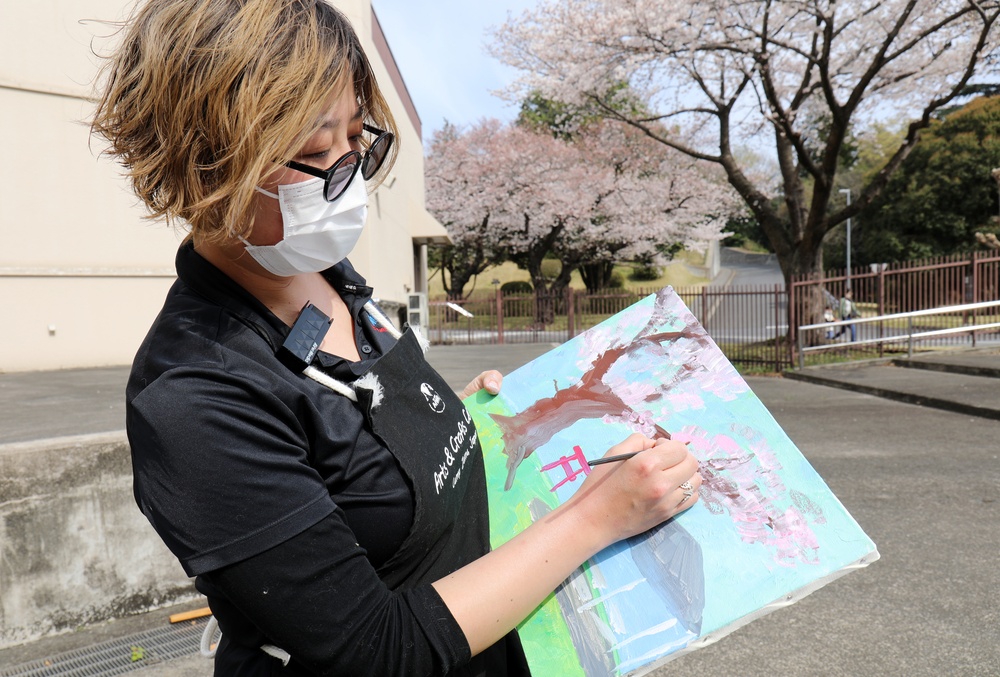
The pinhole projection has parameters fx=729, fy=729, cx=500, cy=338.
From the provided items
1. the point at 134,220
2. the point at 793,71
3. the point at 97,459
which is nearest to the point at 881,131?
the point at 793,71

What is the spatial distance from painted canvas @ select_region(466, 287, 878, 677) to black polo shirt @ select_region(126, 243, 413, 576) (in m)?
0.38

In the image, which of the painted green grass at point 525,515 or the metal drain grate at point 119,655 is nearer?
the painted green grass at point 525,515

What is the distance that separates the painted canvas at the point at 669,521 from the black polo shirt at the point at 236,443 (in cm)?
38

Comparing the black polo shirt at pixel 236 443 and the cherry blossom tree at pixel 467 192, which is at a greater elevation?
the cherry blossom tree at pixel 467 192

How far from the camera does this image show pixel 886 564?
388 cm

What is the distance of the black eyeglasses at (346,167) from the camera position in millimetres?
1107

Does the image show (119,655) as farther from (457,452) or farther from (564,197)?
(564,197)

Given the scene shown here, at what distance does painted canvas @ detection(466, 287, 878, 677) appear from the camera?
120 cm

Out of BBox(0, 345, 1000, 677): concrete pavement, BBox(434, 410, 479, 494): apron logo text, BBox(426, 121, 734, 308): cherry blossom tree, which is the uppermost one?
BBox(426, 121, 734, 308): cherry blossom tree

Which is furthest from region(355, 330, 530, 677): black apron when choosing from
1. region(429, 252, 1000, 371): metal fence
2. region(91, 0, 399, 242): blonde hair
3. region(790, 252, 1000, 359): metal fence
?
region(790, 252, 1000, 359): metal fence

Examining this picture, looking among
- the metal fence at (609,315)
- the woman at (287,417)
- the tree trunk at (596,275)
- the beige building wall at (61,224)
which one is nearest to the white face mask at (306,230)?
the woman at (287,417)

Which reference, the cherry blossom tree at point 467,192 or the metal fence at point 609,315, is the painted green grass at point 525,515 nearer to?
the metal fence at point 609,315

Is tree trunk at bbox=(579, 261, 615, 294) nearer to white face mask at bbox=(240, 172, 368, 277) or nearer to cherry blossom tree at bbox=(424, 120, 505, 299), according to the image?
cherry blossom tree at bbox=(424, 120, 505, 299)

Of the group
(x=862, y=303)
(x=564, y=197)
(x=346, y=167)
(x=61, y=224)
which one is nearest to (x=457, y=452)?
(x=346, y=167)
